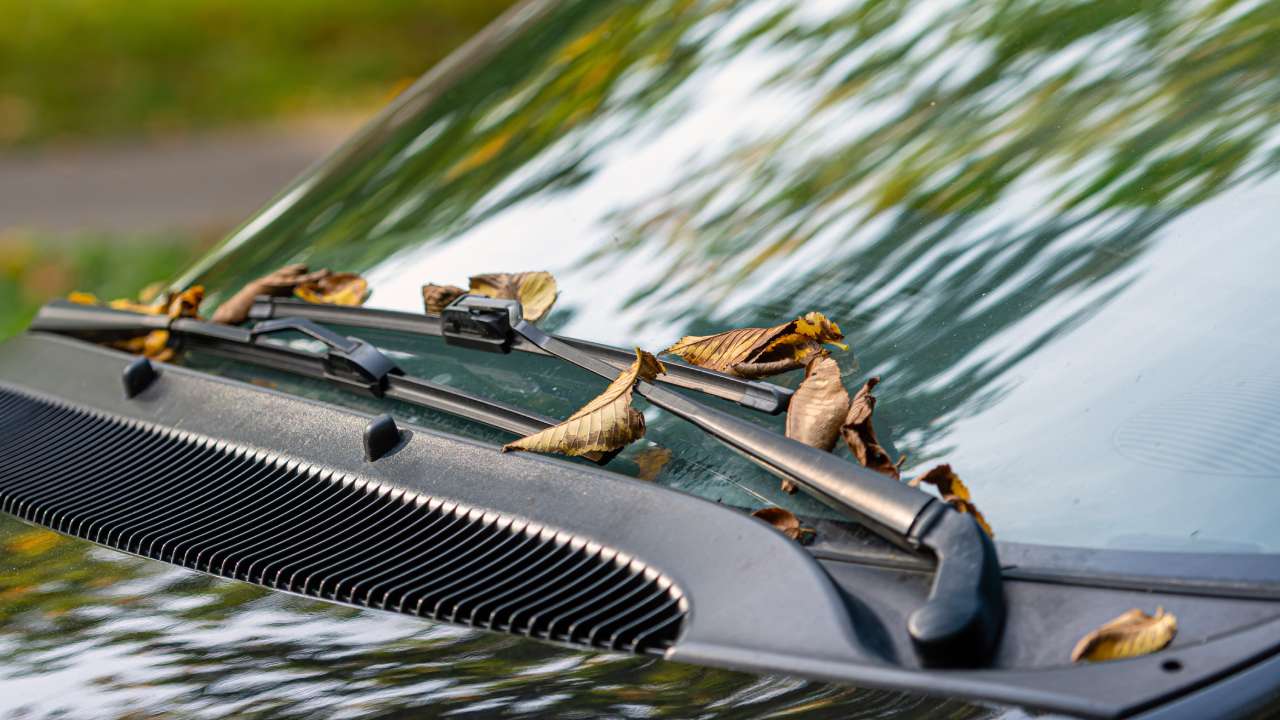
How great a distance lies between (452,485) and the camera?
1.64m

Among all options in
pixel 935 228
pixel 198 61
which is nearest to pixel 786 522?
pixel 935 228

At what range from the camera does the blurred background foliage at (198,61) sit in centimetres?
1141

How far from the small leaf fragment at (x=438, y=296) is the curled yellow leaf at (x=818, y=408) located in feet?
1.88

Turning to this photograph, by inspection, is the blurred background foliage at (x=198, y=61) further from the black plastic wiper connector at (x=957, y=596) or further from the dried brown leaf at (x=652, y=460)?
the black plastic wiper connector at (x=957, y=596)

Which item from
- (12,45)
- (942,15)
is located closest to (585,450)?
(942,15)

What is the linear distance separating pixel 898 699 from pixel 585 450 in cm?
54

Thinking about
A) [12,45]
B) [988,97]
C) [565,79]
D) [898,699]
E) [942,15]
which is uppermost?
[12,45]

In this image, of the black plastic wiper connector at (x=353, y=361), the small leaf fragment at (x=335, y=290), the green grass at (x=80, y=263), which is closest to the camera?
the black plastic wiper connector at (x=353, y=361)

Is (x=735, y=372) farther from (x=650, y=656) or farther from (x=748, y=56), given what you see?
(x=748, y=56)

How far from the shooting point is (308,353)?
78.6 inches

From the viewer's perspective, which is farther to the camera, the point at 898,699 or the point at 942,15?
the point at 942,15

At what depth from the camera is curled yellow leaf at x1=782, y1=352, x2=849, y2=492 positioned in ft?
5.16

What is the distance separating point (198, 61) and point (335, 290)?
1078 centimetres

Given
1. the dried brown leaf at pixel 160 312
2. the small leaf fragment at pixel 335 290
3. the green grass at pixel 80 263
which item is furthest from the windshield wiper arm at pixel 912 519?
the green grass at pixel 80 263
